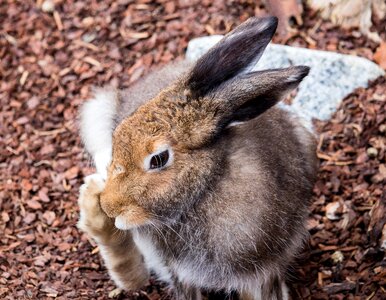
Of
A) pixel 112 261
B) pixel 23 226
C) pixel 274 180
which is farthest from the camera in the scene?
pixel 23 226

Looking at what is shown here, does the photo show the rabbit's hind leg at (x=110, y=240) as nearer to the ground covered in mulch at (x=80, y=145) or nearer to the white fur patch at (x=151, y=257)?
the white fur patch at (x=151, y=257)

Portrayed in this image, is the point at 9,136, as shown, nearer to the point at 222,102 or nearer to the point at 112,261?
the point at 112,261

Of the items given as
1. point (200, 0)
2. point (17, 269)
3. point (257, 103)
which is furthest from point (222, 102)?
point (200, 0)

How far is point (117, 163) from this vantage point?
418 cm

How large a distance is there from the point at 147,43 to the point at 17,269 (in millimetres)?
2382

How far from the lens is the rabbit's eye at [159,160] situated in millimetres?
4113

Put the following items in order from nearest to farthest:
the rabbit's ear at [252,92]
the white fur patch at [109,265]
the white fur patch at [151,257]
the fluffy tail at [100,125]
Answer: the rabbit's ear at [252,92], the white fur patch at [151,257], the white fur patch at [109,265], the fluffy tail at [100,125]

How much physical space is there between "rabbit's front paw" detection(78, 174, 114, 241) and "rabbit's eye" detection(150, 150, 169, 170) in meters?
0.48

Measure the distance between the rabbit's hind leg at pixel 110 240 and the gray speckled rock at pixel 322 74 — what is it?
69.8 inches

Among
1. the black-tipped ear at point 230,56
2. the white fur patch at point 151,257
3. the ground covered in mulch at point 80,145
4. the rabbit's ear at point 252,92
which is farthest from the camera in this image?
the ground covered in mulch at point 80,145

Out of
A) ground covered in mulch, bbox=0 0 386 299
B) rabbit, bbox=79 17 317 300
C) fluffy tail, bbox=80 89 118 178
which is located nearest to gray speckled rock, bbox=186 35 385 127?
ground covered in mulch, bbox=0 0 386 299

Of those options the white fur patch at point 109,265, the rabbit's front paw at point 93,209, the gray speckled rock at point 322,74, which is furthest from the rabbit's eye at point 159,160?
the gray speckled rock at point 322,74

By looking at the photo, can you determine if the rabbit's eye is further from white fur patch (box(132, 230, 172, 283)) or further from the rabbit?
white fur patch (box(132, 230, 172, 283))

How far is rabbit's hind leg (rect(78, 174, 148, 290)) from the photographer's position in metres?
4.58
